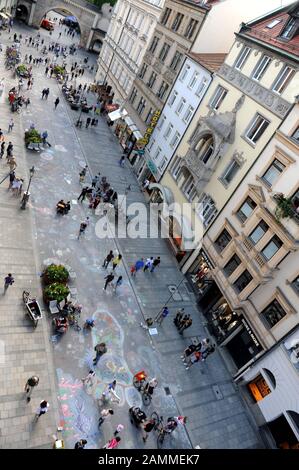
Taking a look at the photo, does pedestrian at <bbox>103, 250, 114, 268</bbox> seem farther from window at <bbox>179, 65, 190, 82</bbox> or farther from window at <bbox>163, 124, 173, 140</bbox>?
window at <bbox>179, 65, 190, 82</bbox>

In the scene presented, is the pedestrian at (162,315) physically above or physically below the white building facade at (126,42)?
below

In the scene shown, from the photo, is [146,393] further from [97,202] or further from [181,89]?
[181,89]

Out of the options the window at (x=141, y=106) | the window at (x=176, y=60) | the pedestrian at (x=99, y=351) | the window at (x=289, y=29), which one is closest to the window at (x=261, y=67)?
the window at (x=289, y=29)

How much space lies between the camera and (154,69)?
44.2 meters

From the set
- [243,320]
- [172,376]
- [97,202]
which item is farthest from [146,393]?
[97,202]

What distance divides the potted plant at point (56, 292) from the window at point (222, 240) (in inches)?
512

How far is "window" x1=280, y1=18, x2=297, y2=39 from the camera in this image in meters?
25.4

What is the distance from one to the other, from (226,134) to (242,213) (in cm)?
666

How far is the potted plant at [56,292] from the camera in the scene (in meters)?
23.3

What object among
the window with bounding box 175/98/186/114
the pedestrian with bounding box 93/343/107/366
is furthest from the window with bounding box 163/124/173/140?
the pedestrian with bounding box 93/343/107/366

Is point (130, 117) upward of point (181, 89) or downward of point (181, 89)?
downward

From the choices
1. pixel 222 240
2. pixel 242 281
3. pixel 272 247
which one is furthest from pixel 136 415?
pixel 222 240

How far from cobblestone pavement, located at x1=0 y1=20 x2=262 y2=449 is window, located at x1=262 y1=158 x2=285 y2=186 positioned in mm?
12563

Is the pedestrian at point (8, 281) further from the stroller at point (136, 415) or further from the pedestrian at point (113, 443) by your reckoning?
the pedestrian at point (113, 443)
